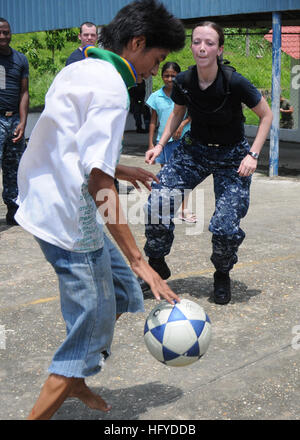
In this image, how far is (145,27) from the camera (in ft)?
9.03

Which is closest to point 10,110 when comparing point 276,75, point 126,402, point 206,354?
point 206,354

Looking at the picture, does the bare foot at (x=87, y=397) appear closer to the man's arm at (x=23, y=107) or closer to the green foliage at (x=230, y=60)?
the man's arm at (x=23, y=107)

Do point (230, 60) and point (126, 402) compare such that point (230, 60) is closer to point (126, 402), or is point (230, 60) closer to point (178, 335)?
point (126, 402)

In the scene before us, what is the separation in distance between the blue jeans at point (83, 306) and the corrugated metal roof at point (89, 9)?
8993mm

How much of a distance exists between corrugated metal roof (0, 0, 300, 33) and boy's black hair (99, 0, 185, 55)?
8498 mm

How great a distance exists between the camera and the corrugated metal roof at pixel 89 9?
1145 cm

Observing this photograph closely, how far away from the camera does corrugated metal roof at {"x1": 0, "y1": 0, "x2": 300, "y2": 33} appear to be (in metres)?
11.4

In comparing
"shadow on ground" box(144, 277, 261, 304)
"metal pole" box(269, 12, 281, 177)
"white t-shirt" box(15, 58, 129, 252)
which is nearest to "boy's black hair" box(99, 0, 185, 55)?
"white t-shirt" box(15, 58, 129, 252)

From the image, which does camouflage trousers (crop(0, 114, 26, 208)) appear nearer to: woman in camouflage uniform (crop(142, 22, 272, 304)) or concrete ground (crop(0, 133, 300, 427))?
concrete ground (crop(0, 133, 300, 427))

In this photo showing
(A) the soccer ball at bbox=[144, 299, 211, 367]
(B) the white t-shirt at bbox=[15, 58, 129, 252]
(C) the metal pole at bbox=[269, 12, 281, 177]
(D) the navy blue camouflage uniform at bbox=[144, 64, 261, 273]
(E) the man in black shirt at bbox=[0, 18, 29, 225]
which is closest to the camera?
(B) the white t-shirt at bbox=[15, 58, 129, 252]

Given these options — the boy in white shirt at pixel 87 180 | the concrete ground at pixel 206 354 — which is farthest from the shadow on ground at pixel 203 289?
the boy in white shirt at pixel 87 180

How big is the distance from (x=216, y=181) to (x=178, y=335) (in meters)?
2.05

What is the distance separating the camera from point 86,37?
8.34 metres
